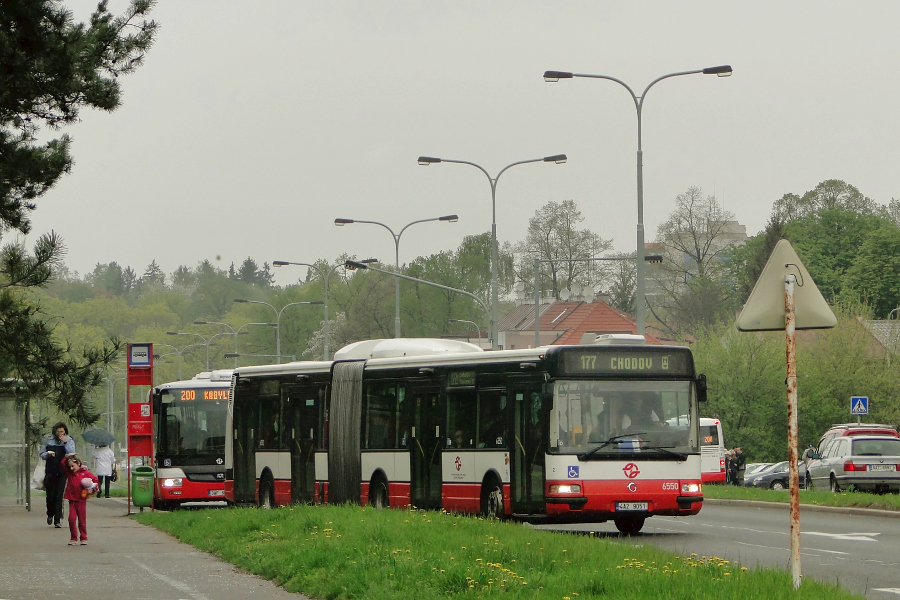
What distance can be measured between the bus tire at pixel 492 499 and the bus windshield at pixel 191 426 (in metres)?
13.2

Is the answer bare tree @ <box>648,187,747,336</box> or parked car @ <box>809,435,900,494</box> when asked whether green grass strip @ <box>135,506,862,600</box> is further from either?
bare tree @ <box>648,187,747,336</box>

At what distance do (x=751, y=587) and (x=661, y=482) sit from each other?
9180 mm

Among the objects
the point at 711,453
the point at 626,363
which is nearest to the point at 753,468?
the point at 711,453

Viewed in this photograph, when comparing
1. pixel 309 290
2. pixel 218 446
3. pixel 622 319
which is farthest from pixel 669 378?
pixel 309 290

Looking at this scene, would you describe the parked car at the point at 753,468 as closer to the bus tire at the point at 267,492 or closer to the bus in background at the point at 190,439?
the bus in background at the point at 190,439

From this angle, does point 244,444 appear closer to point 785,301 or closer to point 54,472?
point 54,472

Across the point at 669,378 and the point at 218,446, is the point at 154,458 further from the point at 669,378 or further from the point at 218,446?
the point at 669,378

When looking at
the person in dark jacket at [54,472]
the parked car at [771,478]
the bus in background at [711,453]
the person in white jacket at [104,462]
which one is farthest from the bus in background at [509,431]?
the parked car at [771,478]

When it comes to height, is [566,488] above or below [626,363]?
below

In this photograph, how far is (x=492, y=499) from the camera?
68.6 ft

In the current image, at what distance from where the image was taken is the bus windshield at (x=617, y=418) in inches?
771

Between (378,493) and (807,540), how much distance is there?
7.27 m

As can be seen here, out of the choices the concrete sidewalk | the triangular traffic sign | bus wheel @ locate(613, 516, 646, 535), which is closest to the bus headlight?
bus wheel @ locate(613, 516, 646, 535)

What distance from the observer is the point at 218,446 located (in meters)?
33.2
